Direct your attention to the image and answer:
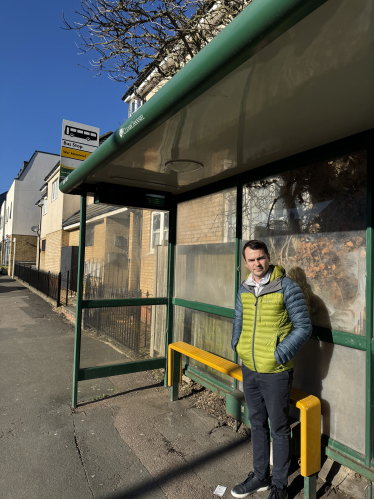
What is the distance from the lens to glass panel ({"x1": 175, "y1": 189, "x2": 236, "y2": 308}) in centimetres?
390

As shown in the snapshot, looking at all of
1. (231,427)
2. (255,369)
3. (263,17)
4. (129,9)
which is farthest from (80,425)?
(129,9)

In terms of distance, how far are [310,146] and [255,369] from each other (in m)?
1.83

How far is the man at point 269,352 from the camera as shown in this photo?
2.40 m

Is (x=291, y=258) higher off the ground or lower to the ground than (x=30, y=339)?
higher

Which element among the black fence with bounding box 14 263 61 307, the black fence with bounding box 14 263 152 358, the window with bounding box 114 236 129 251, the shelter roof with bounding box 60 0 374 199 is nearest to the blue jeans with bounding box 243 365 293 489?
the shelter roof with bounding box 60 0 374 199

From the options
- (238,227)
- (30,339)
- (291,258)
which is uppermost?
(238,227)

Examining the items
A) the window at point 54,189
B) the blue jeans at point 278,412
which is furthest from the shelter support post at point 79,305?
the window at point 54,189

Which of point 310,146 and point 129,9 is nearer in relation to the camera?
point 310,146

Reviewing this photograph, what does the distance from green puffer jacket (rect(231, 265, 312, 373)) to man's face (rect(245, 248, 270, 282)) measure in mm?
81

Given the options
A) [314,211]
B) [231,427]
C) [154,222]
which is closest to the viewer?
[314,211]

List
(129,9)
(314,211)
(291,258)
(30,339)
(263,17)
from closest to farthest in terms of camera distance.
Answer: (263,17)
(314,211)
(291,258)
(129,9)
(30,339)

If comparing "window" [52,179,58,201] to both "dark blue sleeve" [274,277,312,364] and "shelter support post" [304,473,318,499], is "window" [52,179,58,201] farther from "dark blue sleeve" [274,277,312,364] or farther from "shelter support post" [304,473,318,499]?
"shelter support post" [304,473,318,499]

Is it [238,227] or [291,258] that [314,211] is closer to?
[291,258]

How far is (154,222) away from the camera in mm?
4859
